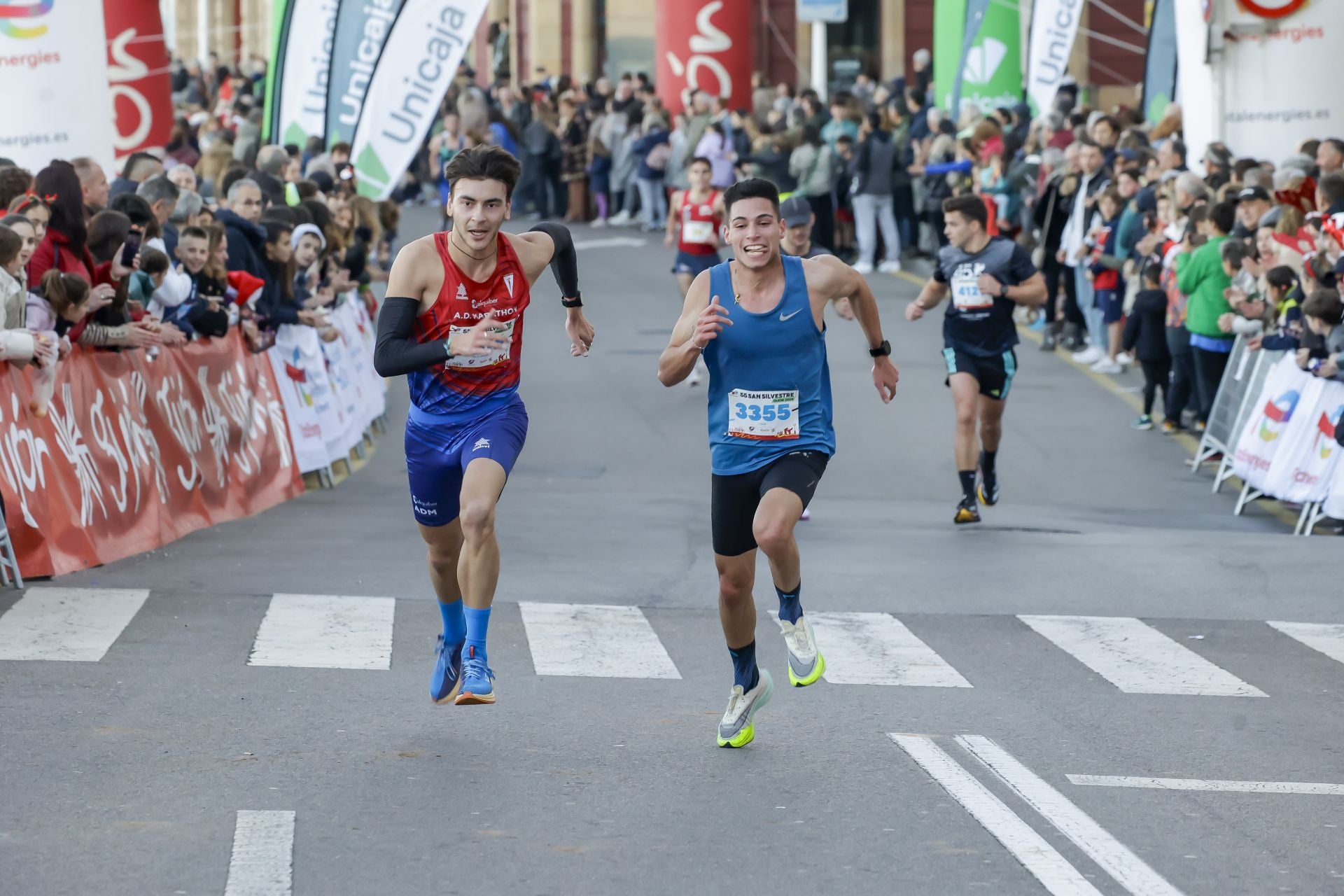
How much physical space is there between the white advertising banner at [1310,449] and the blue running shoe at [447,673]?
7.84 m

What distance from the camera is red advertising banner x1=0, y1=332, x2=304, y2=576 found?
36.2 ft

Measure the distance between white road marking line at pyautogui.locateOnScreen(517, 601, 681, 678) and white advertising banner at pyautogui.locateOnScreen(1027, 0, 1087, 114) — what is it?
54.5 feet

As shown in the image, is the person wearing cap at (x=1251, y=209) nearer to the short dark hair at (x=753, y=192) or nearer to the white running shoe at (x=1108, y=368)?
the white running shoe at (x=1108, y=368)

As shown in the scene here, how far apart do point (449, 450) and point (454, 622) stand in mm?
665

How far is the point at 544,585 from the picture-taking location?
11648 mm

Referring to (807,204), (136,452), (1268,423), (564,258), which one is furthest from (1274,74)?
(564,258)

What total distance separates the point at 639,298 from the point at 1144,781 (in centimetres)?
2020

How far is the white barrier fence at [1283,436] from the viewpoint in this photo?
14.2m

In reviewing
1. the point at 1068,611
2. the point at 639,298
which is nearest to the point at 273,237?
the point at 1068,611

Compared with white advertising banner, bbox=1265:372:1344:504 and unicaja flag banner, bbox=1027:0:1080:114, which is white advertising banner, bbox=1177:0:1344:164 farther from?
white advertising banner, bbox=1265:372:1344:504

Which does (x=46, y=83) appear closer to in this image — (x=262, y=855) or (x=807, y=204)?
(x=807, y=204)

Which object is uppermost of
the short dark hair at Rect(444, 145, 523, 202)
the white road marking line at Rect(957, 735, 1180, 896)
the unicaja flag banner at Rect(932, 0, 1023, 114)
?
the unicaja flag banner at Rect(932, 0, 1023, 114)

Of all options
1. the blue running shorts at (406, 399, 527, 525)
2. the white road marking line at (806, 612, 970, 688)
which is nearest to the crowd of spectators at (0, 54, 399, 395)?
the blue running shorts at (406, 399, 527, 525)

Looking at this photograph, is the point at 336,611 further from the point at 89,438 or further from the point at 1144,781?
the point at 1144,781
